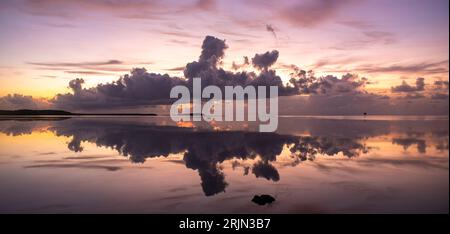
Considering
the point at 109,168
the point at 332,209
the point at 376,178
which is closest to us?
the point at 332,209

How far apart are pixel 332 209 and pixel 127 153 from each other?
23.0m

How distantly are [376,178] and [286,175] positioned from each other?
5.97m

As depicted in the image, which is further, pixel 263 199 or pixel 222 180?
pixel 222 180

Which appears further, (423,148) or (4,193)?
(423,148)

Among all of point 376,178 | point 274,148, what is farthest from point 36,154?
point 376,178

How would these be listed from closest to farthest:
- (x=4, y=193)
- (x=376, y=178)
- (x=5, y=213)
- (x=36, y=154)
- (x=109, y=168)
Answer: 1. (x=5, y=213)
2. (x=4, y=193)
3. (x=376, y=178)
4. (x=109, y=168)
5. (x=36, y=154)

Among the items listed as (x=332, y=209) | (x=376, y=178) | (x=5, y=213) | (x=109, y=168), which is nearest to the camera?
(x=5, y=213)

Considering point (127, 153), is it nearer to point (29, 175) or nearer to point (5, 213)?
point (29, 175)

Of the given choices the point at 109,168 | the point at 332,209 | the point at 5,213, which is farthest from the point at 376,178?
the point at 5,213

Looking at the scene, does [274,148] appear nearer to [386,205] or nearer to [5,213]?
[386,205]

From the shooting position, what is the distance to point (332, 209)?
681 inches
